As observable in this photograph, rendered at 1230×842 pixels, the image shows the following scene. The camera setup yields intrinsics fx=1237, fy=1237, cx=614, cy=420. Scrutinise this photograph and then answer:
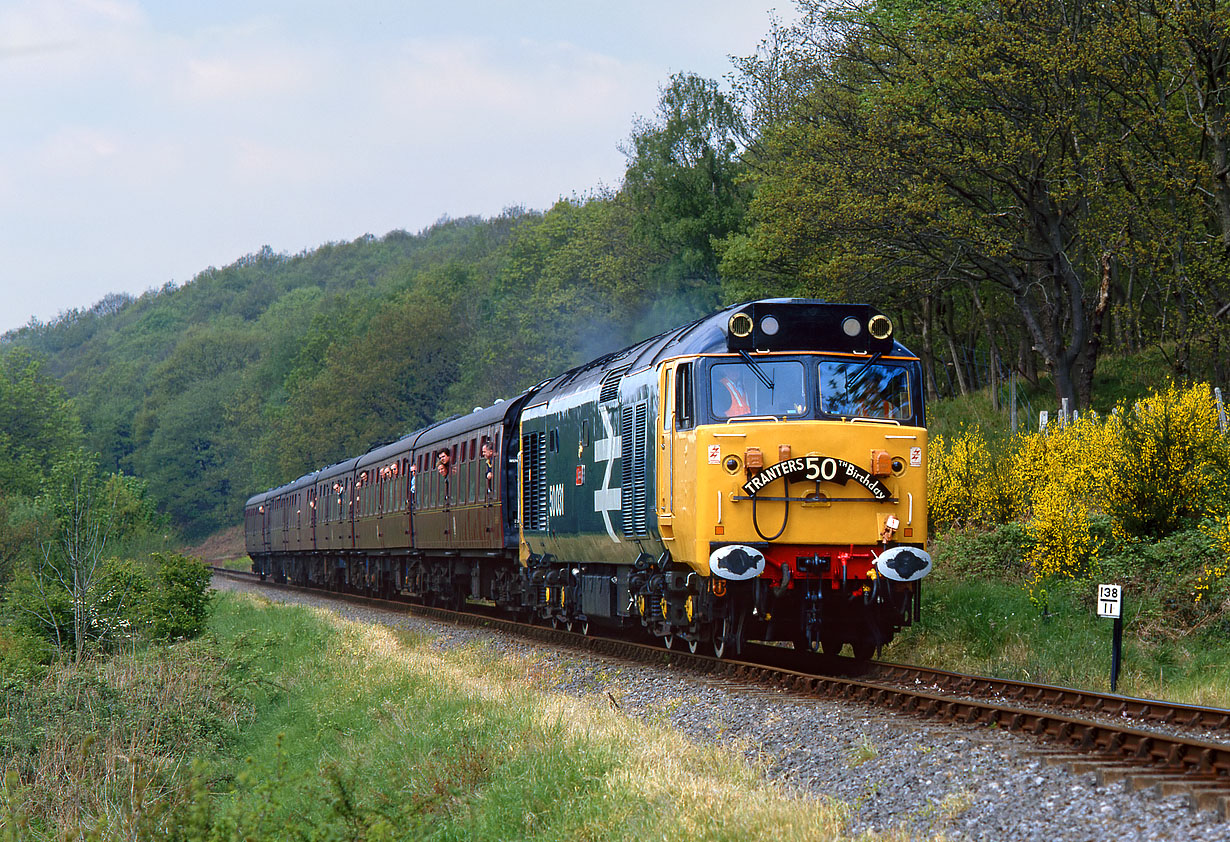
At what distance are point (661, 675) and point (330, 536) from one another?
27.3 metres

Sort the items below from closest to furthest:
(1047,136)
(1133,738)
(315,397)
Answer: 1. (1133,738)
2. (1047,136)
3. (315,397)

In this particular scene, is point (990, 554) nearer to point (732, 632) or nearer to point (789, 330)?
point (732, 632)

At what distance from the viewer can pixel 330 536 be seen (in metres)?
39.2

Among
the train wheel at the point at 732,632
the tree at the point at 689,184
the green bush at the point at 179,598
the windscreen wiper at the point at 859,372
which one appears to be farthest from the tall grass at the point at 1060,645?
the tree at the point at 689,184

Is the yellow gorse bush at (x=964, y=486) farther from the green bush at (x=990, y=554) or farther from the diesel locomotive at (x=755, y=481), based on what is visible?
the diesel locomotive at (x=755, y=481)

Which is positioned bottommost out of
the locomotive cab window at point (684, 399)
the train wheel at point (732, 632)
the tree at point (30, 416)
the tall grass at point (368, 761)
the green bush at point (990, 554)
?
the tall grass at point (368, 761)

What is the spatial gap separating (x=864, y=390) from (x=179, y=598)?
17175 millimetres

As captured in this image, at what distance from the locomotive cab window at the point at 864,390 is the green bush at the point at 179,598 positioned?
615 inches

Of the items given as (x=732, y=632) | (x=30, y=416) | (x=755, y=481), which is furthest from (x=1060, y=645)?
(x=30, y=416)

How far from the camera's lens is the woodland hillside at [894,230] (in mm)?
24578

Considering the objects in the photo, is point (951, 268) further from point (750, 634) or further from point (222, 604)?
point (222, 604)

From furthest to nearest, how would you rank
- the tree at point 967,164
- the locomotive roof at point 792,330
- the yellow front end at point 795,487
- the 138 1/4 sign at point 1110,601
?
1. the tree at point 967,164
2. the locomotive roof at point 792,330
3. the yellow front end at point 795,487
4. the 138 1/4 sign at point 1110,601

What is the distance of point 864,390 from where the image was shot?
12891mm

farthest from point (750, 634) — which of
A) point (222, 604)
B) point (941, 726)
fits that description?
point (222, 604)
